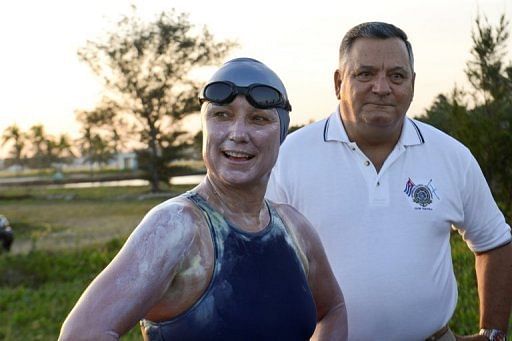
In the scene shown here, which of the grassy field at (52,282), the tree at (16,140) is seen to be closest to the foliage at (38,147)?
the tree at (16,140)

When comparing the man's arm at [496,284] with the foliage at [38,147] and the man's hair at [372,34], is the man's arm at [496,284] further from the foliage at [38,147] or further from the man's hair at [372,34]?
the foliage at [38,147]

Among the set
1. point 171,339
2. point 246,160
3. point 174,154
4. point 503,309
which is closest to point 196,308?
point 171,339

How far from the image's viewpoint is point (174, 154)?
4550 cm

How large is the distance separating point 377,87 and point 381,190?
1.45 feet

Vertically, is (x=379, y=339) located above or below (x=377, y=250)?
below

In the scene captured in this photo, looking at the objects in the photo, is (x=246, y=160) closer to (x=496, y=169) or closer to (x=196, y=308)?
(x=196, y=308)

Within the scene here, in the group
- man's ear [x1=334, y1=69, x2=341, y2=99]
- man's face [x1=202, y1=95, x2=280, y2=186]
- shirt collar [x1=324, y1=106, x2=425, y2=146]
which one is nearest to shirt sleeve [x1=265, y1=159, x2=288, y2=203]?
shirt collar [x1=324, y1=106, x2=425, y2=146]

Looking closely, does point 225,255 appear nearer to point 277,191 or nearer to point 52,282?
point 277,191

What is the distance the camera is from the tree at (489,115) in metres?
8.68

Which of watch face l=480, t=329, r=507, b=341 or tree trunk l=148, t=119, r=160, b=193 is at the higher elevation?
watch face l=480, t=329, r=507, b=341

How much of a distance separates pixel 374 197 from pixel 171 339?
155 centimetres

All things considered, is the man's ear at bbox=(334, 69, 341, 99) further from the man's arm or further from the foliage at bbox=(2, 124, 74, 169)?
the foliage at bbox=(2, 124, 74, 169)

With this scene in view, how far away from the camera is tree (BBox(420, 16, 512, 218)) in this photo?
28.5 feet

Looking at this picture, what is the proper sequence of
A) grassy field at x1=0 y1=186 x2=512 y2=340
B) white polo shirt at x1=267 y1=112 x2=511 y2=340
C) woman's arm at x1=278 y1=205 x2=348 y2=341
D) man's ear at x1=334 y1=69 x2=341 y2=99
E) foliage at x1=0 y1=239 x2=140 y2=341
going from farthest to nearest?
foliage at x1=0 y1=239 x2=140 y2=341 < grassy field at x1=0 y1=186 x2=512 y2=340 < man's ear at x1=334 y1=69 x2=341 y2=99 < white polo shirt at x1=267 y1=112 x2=511 y2=340 < woman's arm at x1=278 y1=205 x2=348 y2=341
